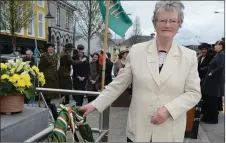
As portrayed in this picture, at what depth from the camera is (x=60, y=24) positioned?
35938 millimetres

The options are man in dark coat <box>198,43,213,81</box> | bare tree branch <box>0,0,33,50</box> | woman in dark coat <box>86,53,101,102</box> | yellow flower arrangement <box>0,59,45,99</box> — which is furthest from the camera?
bare tree branch <box>0,0,33,50</box>

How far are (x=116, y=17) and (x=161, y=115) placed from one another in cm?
363

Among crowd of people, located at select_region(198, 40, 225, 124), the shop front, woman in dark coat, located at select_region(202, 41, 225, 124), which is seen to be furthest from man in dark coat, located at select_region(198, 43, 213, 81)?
the shop front

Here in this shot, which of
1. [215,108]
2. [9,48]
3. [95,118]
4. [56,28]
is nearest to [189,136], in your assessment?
[215,108]

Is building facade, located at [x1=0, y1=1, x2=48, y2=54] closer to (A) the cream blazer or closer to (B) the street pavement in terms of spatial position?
(B) the street pavement

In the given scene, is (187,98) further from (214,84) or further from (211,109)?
(211,109)

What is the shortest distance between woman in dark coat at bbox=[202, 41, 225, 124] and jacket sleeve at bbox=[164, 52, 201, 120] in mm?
3864

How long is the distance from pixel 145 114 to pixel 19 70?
106cm

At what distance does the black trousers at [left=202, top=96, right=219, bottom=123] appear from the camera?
5699 mm

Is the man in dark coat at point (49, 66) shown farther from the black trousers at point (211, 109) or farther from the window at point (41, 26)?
the window at point (41, 26)

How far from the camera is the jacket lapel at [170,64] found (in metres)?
1.69

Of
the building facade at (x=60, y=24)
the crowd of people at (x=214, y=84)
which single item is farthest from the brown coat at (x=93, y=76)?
the building facade at (x=60, y=24)

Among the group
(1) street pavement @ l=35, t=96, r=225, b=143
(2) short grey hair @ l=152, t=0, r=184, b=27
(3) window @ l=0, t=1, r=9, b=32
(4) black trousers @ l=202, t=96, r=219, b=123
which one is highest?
(3) window @ l=0, t=1, r=9, b=32

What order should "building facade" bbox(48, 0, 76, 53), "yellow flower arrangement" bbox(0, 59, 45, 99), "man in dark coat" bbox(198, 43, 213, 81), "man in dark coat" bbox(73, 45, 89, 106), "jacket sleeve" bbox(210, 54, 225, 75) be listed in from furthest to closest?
"building facade" bbox(48, 0, 76, 53), "man in dark coat" bbox(73, 45, 89, 106), "man in dark coat" bbox(198, 43, 213, 81), "jacket sleeve" bbox(210, 54, 225, 75), "yellow flower arrangement" bbox(0, 59, 45, 99)
